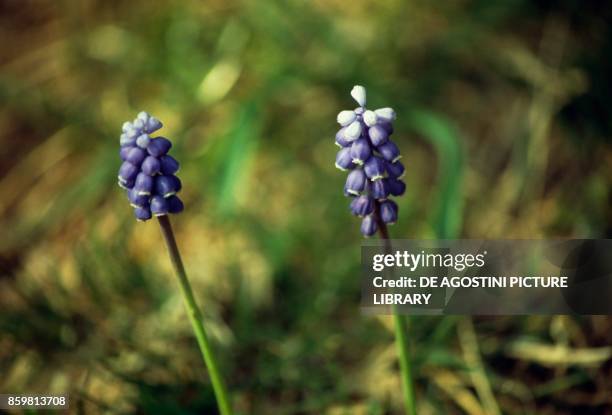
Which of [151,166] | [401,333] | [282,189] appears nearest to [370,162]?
[401,333]

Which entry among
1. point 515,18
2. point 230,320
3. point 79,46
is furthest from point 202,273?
point 515,18

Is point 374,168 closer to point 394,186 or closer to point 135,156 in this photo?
point 394,186

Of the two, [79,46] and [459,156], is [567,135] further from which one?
[79,46]

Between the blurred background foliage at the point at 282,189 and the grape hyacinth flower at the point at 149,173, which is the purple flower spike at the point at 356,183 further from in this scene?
the blurred background foliage at the point at 282,189

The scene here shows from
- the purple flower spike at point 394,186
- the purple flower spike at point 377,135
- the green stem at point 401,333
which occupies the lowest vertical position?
the green stem at point 401,333

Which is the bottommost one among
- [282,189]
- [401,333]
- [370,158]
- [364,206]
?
[401,333]

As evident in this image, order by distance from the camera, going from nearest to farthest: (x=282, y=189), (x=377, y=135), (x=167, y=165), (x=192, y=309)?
(x=377, y=135) → (x=167, y=165) → (x=192, y=309) → (x=282, y=189)

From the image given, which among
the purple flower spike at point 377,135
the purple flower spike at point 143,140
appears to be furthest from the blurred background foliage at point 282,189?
the purple flower spike at point 377,135
